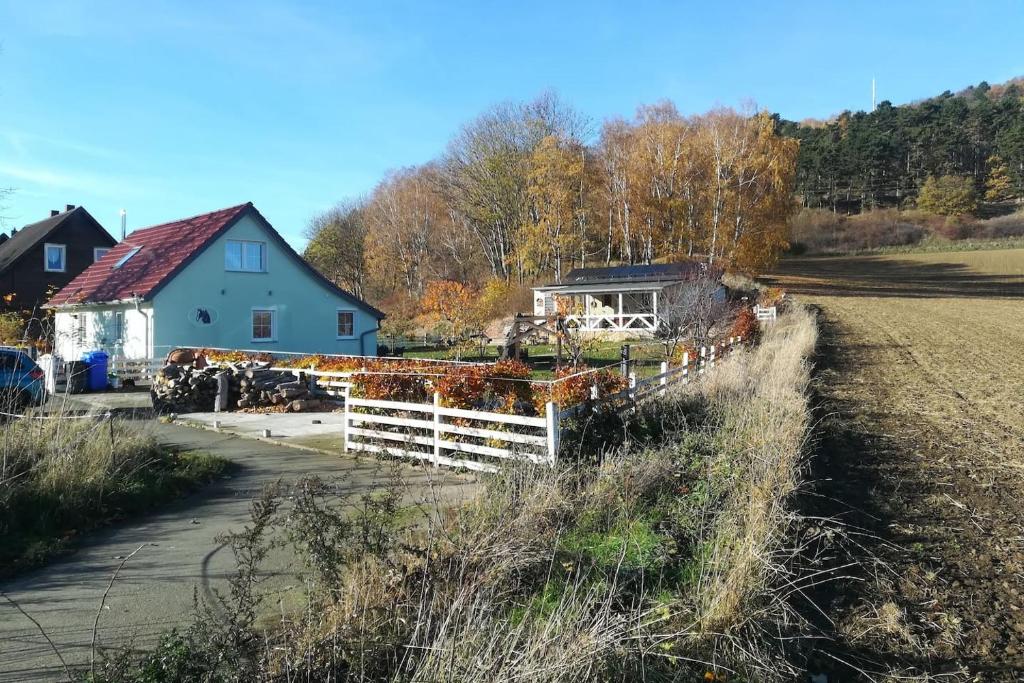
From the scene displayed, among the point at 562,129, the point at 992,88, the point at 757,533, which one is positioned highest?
the point at 992,88

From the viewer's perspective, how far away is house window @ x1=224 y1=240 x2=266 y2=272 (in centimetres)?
2503

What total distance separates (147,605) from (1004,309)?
47477 millimetres

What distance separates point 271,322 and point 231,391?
10859 mm

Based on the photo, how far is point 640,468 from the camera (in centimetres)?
679

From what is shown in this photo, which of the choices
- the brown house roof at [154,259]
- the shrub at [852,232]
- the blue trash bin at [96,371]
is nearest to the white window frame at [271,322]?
the brown house roof at [154,259]

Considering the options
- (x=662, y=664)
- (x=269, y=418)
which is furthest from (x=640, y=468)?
(x=269, y=418)

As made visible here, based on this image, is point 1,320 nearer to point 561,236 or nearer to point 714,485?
point 714,485

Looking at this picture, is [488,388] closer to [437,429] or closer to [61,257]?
[437,429]

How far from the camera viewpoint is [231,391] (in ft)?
51.4

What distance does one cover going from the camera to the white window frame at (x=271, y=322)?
25375mm

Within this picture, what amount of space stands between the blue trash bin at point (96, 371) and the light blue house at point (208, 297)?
3108 millimetres

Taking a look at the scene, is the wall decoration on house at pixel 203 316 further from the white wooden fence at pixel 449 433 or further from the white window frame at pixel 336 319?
the white wooden fence at pixel 449 433

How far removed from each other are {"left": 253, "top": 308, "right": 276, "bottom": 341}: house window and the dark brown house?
15.6m

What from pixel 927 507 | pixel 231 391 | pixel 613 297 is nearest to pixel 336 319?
pixel 231 391
